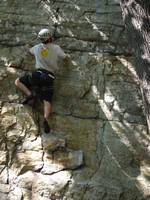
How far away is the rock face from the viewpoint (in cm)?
765

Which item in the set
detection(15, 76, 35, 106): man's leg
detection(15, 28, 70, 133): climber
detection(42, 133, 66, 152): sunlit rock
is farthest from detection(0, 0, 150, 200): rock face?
detection(15, 28, 70, 133): climber

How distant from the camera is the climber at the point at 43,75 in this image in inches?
325

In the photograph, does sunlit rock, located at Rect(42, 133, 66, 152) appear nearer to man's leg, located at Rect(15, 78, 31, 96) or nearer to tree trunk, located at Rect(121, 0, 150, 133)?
man's leg, located at Rect(15, 78, 31, 96)

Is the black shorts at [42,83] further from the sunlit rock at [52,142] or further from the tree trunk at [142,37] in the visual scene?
the tree trunk at [142,37]

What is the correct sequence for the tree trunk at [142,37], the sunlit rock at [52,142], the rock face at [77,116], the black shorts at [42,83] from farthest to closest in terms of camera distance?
the black shorts at [42,83]
the sunlit rock at [52,142]
the rock face at [77,116]
the tree trunk at [142,37]

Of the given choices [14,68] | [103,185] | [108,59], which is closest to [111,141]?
[103,185]

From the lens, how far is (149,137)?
817 centimetres

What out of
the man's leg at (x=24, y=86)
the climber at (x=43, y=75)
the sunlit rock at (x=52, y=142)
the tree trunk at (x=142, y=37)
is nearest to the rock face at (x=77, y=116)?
the sunlit rock at (x=52, y=142)

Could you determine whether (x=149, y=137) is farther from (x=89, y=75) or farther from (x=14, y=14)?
(x=14, y=14)

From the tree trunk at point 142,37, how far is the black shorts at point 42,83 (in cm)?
223

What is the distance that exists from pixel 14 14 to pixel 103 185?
402 centimetres

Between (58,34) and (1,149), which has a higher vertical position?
(58,34)

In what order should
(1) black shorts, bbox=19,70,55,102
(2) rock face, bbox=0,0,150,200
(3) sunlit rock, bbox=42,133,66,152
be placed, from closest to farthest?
1. (2) rock face, bbox=0,0,150,200
2. (3) sunlit rock, bbox=42,133,66,152
3. (1) black shorts, bbox=19,70,55,102

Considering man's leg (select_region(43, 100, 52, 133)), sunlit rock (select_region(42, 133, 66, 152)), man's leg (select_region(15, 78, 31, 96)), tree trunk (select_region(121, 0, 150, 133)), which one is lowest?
sunlit rock (select_region(42, 133, 66, 152))
